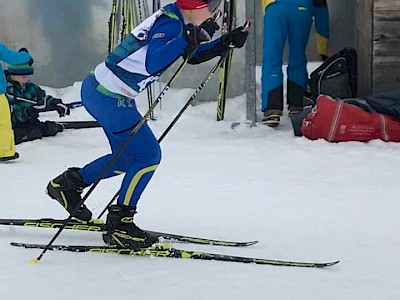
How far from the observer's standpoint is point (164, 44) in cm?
312

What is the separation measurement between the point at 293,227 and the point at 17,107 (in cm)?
382

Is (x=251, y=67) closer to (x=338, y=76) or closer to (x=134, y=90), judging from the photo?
(x=338, y=76)

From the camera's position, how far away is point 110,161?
338 cm

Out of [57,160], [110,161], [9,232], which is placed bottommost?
[57,160]

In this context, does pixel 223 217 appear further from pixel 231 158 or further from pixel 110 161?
pixel 231 158

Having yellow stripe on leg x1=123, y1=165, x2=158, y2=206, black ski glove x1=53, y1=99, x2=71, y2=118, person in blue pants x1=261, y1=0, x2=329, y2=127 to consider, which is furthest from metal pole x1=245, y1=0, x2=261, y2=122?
yellow stripe on leg x1=123, y1=165, x2=158, y2=206

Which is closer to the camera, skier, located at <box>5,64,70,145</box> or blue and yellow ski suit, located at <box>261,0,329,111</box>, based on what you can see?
skier, located at <box>5,64,70,145</box>

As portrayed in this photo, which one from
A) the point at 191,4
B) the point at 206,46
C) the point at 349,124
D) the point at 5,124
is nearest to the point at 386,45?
A: the point at 349,124

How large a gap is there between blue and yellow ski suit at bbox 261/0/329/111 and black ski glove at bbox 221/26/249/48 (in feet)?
11.8

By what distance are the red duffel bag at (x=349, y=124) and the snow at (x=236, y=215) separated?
10cm

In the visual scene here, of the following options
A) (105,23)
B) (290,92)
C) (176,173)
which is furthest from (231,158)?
(105,23)

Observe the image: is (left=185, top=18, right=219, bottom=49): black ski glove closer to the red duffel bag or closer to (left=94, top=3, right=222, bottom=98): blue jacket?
(left=94, top=3, right=222, bottom=98): blue jacket

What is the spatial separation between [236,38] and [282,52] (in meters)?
3.71

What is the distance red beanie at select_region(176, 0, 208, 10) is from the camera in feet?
10.4
